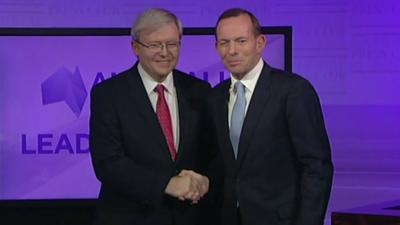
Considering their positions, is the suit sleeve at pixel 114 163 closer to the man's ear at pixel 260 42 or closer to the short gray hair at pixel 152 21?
the short gray hair at pixel 152 21

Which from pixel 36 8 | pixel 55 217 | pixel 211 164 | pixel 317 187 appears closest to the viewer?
pixel 317 187

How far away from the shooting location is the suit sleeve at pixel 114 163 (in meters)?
2.40

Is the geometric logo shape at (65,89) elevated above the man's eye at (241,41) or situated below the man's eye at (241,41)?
below

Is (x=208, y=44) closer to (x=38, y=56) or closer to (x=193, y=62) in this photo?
(x=193, y=62)

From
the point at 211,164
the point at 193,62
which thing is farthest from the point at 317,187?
the point at 193,62

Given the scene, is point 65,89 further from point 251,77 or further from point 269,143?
point 269,143

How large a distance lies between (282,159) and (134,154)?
52cm

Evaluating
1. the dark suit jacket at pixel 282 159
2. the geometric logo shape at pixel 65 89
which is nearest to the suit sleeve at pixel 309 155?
the dark suit jacket at pixel 282 159

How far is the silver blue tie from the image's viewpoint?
7.67 feet

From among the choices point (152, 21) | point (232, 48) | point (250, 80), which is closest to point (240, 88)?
point (250, 80)

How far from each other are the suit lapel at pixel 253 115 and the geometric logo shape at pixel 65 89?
134 centimetres

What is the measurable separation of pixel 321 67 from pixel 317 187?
6.26 feet

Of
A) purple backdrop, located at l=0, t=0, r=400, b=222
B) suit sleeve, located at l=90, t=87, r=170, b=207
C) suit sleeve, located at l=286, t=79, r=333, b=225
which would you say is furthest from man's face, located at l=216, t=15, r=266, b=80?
purple backdrop, located at l=0, t=0, r=400, b=222

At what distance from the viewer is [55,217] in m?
3.45
